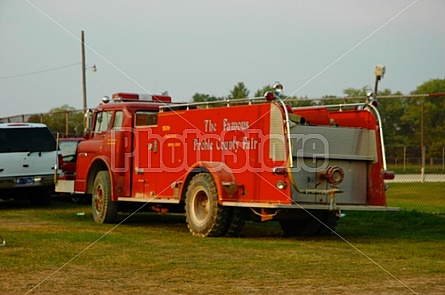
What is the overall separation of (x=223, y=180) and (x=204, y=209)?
929 millimetres

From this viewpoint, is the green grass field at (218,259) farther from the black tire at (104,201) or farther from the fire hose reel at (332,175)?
the fire hose reel at (332,175)

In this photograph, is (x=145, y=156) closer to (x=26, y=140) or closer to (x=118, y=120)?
(x=118, y=120)

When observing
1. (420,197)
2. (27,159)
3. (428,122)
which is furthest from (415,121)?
(27,159)

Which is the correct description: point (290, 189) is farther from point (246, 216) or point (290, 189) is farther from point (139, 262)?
point (139, 262)

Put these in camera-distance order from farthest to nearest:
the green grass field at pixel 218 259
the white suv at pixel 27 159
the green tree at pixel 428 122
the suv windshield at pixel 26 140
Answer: the suv windshield at pixel 26 140
the white suv at pixel 27 159
the green tree at pixel 428 122
the green grass field at pixel 218 259

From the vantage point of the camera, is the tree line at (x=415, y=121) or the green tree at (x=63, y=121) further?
the green tree at (x=63, y=121)

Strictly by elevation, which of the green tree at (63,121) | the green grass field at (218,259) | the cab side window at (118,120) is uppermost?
the green tree at (63,121)

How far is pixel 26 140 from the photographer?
2319cm

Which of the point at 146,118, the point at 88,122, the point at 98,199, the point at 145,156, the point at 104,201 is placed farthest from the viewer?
the point at 88,122

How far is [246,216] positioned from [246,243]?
3.84ft

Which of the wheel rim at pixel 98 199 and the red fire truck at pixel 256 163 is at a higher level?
the red fire truck at pixel 256 163

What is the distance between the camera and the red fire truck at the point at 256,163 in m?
13.9

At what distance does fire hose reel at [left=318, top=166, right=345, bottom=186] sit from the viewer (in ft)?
46.8

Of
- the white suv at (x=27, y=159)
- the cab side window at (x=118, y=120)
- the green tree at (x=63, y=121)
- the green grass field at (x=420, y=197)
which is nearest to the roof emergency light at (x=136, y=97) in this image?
the cab side window at (x=118, y=120)
